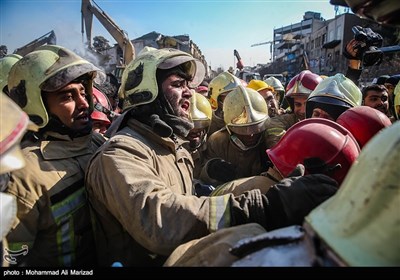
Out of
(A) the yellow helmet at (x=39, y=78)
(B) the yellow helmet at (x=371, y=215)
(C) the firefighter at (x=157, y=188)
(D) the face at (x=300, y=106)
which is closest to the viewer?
(B) the yellow helmet at (x=371, y=215)

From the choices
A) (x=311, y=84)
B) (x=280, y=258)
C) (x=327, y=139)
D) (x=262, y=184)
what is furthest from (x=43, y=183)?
(x=311, y=84)

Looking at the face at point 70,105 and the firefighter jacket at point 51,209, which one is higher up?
the face at point 70,105

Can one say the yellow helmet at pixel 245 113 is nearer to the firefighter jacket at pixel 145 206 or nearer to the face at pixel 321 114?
the face at pixel 321 114

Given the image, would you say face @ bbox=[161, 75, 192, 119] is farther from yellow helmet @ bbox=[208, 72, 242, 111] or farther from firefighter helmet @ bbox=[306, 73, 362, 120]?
yellow helmet @ bbox=[208, 72, 242, 111]

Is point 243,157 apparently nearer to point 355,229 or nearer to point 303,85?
point 303,85

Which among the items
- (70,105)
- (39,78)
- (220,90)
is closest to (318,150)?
(70,105)

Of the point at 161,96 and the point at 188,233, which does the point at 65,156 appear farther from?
the point at 188,233

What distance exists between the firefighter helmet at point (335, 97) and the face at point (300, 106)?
886 mm

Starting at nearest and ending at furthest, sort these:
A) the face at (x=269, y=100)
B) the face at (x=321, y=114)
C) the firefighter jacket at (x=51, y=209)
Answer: the firefighter jacket at (x=51, y=209) < the face at (x=321, y=114) < the face at (x=269, y=100)

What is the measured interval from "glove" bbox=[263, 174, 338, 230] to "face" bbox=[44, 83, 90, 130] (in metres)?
1.64

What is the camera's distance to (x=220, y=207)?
68.7 inches

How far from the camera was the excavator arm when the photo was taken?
1055 centimetres

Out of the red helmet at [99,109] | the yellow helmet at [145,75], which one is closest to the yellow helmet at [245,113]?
the yellow helmet at [145,75]

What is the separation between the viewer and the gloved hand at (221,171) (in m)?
3.53
